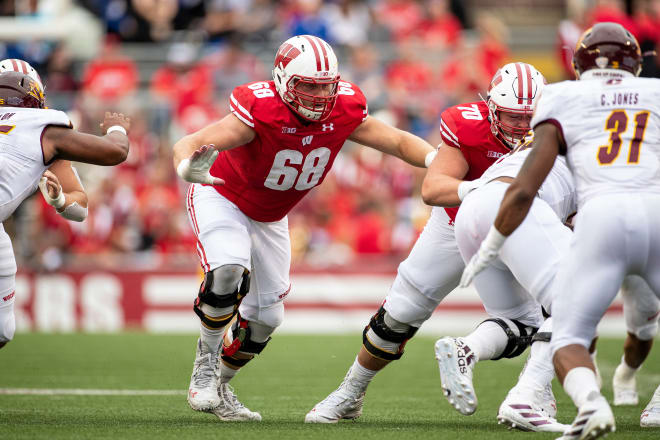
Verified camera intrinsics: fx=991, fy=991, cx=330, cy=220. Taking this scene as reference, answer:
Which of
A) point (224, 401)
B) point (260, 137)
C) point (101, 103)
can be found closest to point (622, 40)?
point (260, 137)

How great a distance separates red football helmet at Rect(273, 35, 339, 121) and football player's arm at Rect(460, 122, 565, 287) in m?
1.70

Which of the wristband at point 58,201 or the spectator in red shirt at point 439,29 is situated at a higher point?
the wristband at point 58,201

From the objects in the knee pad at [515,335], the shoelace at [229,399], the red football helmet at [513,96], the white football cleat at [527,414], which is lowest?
the shoelace at [229,399]

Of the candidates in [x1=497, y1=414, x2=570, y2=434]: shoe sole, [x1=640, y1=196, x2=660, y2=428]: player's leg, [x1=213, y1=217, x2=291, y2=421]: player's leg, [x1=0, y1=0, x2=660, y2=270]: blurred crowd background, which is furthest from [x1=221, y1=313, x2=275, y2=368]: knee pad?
[x1=0, y1=0, x2=660, y2=270]: blurred crowd background

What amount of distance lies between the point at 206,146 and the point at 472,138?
152 centimetres

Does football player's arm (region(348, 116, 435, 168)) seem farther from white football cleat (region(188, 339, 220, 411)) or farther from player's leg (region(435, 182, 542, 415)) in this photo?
white football cleat (region(188, 339, 220, 411))

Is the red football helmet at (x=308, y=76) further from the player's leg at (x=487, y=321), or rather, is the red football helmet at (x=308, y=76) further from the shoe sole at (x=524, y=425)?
the shoe sole at (x=524, y=425)

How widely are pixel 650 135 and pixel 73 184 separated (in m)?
3.39

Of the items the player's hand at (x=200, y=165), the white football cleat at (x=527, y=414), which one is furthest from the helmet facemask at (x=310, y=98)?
the white football cleat at (x=527, y=414)

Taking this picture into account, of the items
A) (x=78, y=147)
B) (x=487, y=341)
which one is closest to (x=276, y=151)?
(x=78, y=147)

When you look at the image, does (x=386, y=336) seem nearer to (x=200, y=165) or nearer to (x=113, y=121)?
(x=200, y=165)

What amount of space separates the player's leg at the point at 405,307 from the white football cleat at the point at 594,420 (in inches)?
67.3

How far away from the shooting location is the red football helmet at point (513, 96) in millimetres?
5480

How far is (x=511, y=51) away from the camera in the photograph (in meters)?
16.2
